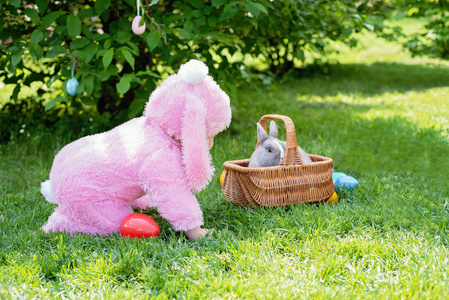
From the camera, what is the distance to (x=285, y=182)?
2635 mm

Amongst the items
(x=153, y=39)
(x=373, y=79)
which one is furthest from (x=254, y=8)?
(x=373, y=79)

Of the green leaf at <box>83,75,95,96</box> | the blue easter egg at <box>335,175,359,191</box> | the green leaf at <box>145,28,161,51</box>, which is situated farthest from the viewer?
the green leaf at <box>83,75,95,96</box>

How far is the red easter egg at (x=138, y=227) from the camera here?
228 cm

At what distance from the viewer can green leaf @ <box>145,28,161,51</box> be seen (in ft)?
10.6

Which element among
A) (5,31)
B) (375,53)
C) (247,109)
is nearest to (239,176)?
(5,31)

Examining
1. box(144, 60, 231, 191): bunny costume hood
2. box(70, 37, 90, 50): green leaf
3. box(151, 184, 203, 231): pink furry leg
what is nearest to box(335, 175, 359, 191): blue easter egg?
box(144, 60, 231, 191): bunny costume hood

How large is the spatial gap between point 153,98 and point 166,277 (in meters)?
0.99

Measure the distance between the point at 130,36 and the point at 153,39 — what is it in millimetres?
327

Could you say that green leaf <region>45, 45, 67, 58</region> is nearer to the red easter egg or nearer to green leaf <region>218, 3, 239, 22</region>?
green leaf <region>218, 3, 239, 22</region>

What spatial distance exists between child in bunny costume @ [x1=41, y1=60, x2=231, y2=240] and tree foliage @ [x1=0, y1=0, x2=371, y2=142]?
0.68 m

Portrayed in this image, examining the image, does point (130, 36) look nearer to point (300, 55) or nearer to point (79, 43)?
point (79, 43)

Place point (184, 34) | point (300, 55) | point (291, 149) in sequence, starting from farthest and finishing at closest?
point (300, 55) < point (184, 34) < point (291, 149)

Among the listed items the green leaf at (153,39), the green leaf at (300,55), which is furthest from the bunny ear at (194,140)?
the green leaf at (300,55)

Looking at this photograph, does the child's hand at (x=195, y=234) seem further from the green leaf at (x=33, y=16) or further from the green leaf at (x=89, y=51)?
the green leaf at (x=33, y=16)
